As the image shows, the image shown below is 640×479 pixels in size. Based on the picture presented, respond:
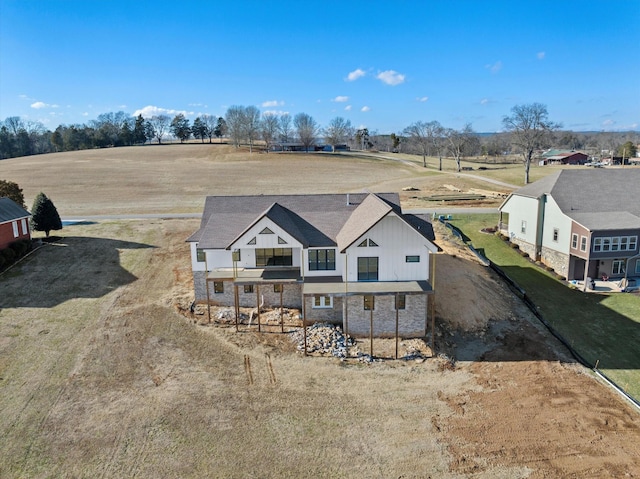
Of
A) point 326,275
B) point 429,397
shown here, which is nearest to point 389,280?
point 326,275

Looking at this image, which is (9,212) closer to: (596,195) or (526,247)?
(526,247)

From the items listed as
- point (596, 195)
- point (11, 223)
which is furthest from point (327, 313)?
point (11, 223)

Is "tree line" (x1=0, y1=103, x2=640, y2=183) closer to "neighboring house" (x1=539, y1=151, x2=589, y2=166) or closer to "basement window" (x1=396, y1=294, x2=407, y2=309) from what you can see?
"neighboring house" (x1=539, y1=151, x2=589, y2=166)

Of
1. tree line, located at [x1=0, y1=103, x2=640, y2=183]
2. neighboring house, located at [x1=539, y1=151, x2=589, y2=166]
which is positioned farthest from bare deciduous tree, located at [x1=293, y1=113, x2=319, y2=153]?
neighboring house, located at [x1=539, y1=151, x2=589, y2=166]

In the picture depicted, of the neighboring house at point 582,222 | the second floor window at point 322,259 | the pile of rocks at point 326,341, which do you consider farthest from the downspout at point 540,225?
the pile of rocks at point 326,341

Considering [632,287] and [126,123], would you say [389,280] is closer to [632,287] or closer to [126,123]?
[632,287]

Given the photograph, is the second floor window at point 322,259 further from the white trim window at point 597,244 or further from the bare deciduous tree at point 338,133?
the bare deciduous tree at point 338,133
